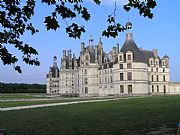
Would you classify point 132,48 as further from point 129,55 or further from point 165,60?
point 165,60

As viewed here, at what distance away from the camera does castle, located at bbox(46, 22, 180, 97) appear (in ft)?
226

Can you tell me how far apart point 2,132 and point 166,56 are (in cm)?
7579

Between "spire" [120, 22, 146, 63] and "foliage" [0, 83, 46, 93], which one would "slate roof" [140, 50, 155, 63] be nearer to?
"spire" [120, 22, 146, 63]

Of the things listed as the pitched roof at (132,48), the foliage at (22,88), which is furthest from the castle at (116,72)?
the foliage at (22,88)

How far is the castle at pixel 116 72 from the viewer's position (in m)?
69.0

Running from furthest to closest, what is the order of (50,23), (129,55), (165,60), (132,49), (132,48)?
1. (165,60)
2. (132,48)
3. (132,49)
4. (129,55)
5. (50,23)

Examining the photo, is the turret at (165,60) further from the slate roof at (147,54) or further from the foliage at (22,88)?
the foliage at (22,88)

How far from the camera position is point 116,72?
70.6 m

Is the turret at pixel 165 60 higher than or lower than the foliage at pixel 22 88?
higher

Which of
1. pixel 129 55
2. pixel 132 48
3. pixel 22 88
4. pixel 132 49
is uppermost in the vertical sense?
pixel 132 48

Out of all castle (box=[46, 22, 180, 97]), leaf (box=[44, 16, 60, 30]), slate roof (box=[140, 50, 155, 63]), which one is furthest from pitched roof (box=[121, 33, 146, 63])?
leaf (box=[44, 16, 60, 30])

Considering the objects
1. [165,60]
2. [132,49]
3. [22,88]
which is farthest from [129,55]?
[22,88]

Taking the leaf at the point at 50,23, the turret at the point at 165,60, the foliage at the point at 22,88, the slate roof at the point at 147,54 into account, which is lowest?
the foliage at the point at 22,88

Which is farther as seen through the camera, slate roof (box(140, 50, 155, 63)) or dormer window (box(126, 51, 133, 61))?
slate roof (box(140, 50, 155, 63))
